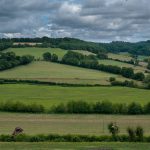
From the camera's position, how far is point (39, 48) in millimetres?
178500

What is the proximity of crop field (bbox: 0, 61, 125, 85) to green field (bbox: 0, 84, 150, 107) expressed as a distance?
10.2 m

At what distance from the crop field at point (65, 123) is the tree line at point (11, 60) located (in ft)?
207

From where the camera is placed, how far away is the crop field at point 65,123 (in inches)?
1989

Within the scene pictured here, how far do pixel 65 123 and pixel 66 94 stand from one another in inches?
1430

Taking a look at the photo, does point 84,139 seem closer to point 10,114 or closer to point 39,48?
point 10,114

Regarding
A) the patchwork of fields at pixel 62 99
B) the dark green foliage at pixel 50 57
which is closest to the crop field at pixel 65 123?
the patchwork of fields at pixel 62 99

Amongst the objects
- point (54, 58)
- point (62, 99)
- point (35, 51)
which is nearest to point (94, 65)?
point (54, 58)

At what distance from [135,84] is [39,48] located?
75410 mm

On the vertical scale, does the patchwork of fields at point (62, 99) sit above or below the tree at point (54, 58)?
below

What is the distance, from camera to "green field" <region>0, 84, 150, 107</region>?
8769cm

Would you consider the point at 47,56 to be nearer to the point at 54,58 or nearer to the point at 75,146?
the point at 54,58

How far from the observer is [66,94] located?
94875 mm

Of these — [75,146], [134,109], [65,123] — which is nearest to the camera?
[75,146]

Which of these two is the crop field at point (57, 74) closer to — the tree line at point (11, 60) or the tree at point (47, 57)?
the tree line at point (11, 60)
